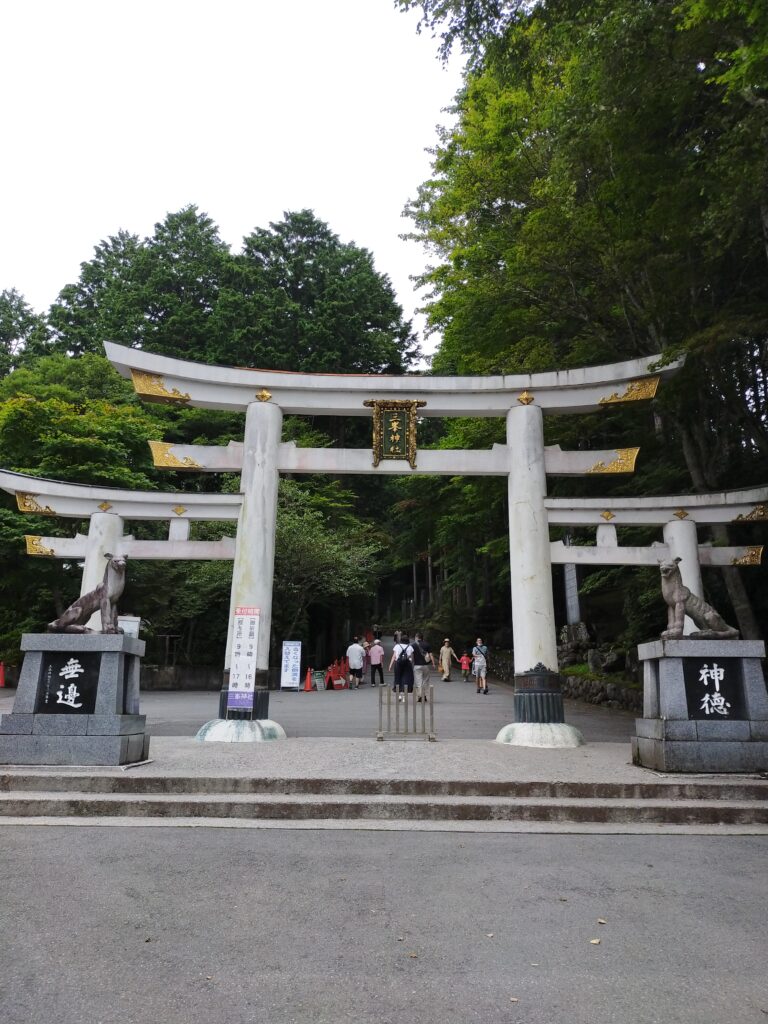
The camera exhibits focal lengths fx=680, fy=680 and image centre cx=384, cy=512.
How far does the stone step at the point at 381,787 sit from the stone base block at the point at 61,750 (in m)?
0.55

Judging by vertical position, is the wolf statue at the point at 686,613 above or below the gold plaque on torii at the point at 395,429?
below

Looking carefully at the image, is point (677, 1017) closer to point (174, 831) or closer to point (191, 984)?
point (191, 984)

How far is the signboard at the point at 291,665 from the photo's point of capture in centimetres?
2130

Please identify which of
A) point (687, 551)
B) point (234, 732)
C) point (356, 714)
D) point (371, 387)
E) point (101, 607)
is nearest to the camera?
point (101, 607)

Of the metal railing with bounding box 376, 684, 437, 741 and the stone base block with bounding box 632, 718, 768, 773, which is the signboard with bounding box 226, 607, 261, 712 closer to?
the metal railing with bounding box 376, 684, 437, 741

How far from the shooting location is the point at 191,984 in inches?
120

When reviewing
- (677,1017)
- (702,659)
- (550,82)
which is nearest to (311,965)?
(677,1017)

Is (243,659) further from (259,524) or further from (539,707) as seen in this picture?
(539,707)

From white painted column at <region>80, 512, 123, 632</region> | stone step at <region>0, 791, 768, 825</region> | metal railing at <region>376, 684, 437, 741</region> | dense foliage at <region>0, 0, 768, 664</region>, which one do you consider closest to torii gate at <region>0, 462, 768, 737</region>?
white painted column at <region>80, 512, 123, 632</region>

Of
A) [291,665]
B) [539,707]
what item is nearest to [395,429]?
[539,707]

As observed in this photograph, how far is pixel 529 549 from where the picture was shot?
1100 cm

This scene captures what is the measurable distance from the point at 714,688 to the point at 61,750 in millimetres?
7311

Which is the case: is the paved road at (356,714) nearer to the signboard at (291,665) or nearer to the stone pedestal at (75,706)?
the signboard at (291,665)

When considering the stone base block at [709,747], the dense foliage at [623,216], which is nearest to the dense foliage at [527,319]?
the dense foliage at [623,216]
